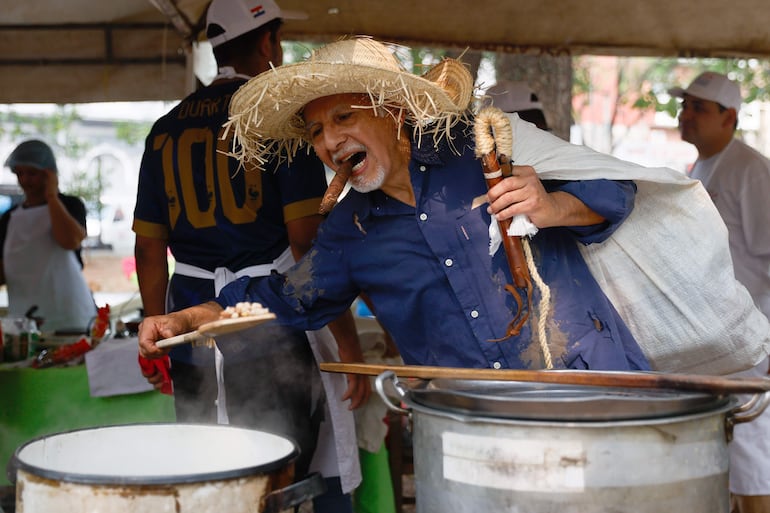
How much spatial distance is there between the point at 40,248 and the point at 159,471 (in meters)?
3.90

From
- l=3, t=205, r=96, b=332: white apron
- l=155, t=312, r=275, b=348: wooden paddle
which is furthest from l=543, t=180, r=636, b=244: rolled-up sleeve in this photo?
l=3, t=205, r=96, b=332: white apron

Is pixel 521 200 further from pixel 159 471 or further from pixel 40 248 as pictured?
pixel 40 248

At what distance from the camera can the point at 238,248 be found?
3.24 m

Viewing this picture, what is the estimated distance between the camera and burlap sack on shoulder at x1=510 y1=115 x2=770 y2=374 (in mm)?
2467

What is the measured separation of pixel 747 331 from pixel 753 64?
1386 centimetres

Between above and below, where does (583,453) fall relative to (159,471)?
above

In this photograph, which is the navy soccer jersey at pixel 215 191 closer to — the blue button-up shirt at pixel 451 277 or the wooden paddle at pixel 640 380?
the blue button-up shirt at pixel 451 277

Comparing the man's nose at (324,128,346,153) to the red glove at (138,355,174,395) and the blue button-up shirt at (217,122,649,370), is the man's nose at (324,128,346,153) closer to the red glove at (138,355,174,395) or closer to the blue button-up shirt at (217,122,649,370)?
the blue button-up shirt at (217,122,649,370)

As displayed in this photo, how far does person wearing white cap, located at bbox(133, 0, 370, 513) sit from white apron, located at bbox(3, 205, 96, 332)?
255 cm

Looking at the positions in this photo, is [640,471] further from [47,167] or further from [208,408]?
[47,167]

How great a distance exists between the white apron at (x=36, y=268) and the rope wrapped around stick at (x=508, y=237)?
13.5ft

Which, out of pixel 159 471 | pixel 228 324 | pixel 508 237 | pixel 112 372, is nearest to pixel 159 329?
pixel 159 471

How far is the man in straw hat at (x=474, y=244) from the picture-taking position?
2.37 meters

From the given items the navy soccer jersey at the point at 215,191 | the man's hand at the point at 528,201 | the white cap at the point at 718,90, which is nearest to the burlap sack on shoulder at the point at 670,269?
the man's hand at the point at 528,201
